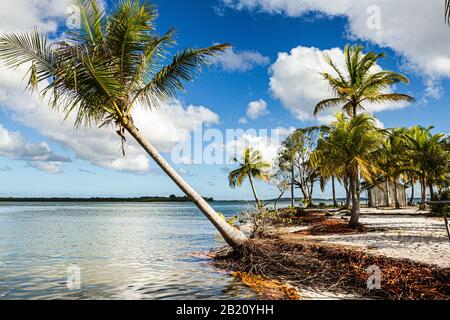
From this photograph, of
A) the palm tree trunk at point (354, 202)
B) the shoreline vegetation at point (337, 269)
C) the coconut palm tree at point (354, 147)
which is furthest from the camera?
the palm tree trunk at point (354, 202)

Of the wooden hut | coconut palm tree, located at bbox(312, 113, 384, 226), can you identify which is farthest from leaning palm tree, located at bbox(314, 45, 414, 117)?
the wooden hut

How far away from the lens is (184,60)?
1148 cm

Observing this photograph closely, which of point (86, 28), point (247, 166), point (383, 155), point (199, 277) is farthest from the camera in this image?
point (247, 166)

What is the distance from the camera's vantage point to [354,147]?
56.4 feet

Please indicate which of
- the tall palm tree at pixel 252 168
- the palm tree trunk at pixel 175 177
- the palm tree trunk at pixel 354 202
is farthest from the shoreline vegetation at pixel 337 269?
the tall palm tree at pixel 252 168

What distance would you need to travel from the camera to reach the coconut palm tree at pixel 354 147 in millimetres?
17094

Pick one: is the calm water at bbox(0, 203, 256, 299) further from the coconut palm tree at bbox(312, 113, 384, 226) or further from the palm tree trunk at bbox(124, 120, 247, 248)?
the coconut palm tree at bbox(312, 113, 384, 226)

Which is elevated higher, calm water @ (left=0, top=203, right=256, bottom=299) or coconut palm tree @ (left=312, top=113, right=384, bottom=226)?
coconut palm tree @ (left=312, top=113, right=384, bottom=226)

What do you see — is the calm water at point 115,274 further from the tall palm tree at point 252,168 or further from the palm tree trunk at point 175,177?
the tall palm tree at point 252,168

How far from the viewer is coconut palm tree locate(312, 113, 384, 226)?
17.1 metres

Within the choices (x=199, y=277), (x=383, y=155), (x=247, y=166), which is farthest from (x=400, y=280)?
(x=247, y=166)

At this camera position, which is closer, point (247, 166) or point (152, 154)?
point (152, 154)
